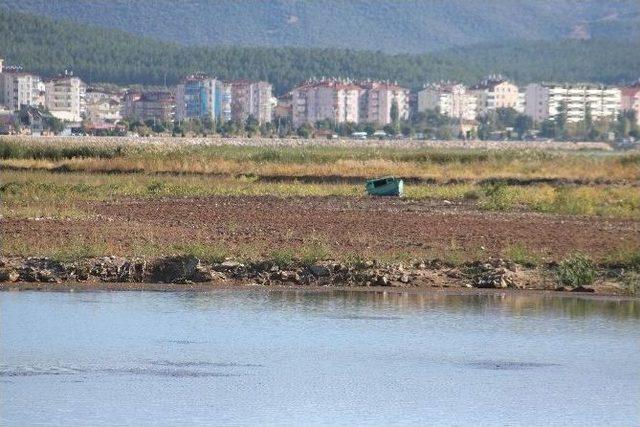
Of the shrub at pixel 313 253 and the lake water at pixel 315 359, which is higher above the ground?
the shrub at pixel 313 253

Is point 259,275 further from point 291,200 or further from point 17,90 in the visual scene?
point 17,90

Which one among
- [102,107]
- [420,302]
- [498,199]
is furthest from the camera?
[102,107]

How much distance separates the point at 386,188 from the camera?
1522 inches

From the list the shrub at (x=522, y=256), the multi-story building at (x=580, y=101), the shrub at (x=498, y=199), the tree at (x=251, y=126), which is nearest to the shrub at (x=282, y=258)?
the shrub at (x=522, y=256)

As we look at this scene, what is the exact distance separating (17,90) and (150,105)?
76.9 feet

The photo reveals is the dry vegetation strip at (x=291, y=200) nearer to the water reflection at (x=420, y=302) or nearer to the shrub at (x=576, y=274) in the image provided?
the shrub at (x=576, y=274)

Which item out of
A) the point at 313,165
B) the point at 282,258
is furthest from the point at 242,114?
the point at 282,258

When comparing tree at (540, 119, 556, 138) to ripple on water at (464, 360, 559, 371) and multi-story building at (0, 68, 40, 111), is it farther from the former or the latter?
ripple on water at (464, 360, 559, 371)

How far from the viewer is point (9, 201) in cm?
3141

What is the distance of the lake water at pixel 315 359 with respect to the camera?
40.7ft

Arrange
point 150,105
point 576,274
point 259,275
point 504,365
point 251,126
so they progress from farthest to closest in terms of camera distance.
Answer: point 150,105
point 251,126
point 576,274
point 259,275
point 504,365

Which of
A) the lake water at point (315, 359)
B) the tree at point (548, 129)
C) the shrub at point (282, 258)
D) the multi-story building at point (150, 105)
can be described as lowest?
the tree at point (548, 129)

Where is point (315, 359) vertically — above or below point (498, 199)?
below

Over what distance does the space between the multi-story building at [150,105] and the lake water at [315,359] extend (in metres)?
172
